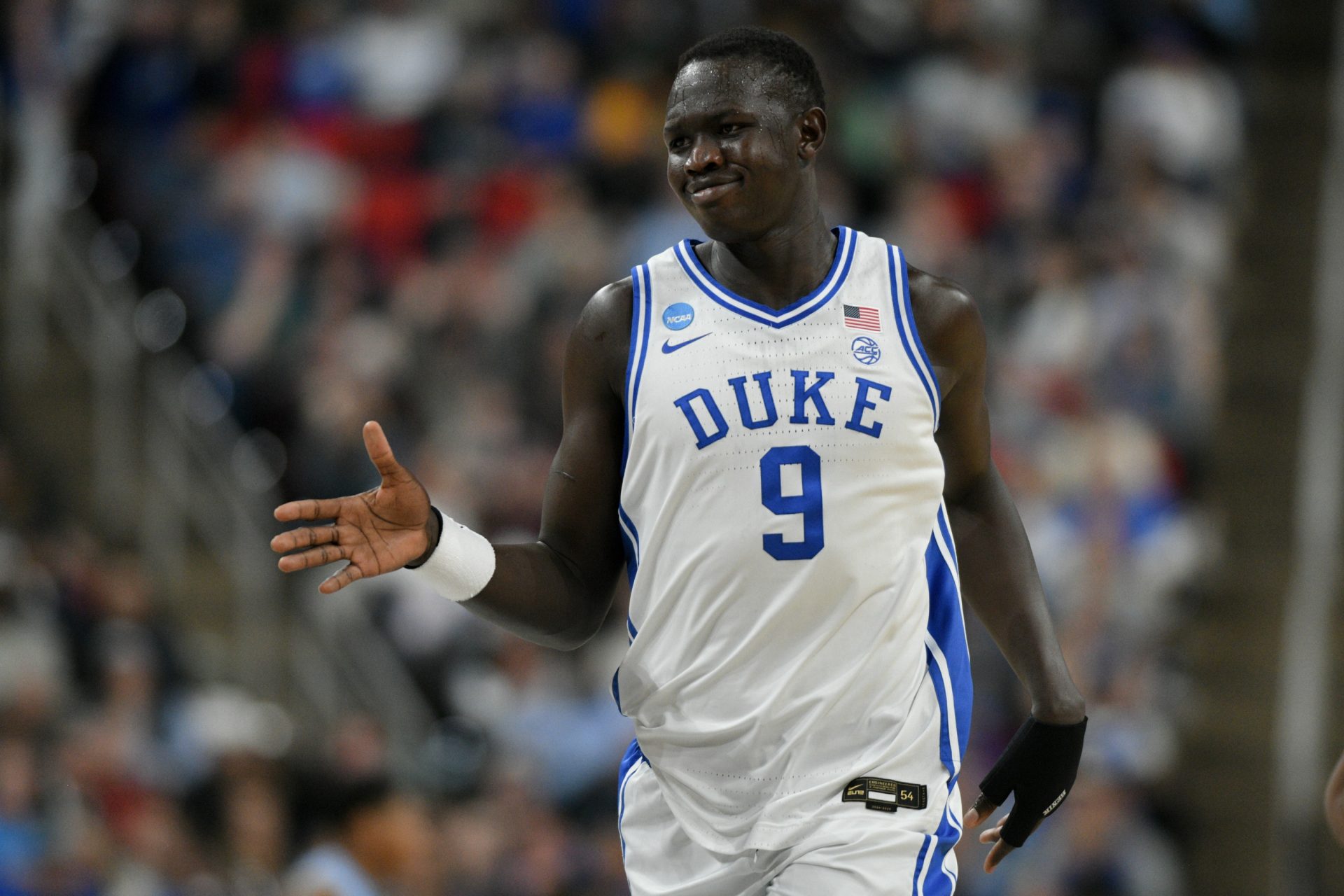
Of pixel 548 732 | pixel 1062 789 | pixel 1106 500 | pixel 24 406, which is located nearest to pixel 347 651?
pixel 548 732

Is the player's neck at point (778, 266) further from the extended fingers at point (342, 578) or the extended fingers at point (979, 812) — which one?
the extended fingers at point (979, 812)

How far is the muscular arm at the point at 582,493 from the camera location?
4215 mm

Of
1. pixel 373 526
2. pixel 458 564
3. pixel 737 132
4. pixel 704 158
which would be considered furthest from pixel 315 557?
pixel 737 132

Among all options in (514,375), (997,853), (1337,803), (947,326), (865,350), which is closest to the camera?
(1337,803)

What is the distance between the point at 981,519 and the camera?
14.5 ft

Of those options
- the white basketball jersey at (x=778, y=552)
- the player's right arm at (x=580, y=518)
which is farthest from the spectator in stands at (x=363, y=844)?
the white basketball jersey at (x=778, y=552)

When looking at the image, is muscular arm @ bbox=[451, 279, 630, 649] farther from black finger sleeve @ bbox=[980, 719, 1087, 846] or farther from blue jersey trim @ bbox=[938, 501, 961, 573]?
black finger sleeve @ bbox=[980, 719, 1087, 846]

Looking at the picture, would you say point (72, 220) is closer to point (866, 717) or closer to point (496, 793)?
point (496, 793)

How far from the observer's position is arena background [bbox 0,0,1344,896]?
9086 millimetres

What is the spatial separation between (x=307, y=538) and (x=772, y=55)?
147 centimetres

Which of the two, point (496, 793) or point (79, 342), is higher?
point (79, 342)

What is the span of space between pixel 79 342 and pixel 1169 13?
26.1 feet

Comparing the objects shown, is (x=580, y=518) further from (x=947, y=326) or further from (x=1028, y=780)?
(x=1028, y=780)

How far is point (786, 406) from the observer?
4.04 m
